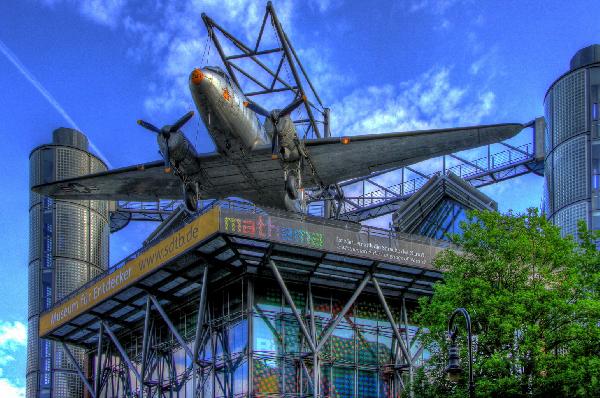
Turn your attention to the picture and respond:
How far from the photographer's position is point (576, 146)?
7631 cm

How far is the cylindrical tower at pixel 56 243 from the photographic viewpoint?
255ft

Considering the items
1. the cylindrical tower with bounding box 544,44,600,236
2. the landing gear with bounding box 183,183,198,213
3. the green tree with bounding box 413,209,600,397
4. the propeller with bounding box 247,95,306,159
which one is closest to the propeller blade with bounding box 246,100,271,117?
the propeller with bounding box 247,95,306,159

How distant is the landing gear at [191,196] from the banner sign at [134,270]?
561cm

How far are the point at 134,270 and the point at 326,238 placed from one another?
1095 cm

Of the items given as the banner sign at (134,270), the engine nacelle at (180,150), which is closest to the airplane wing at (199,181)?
the engine nacelle at (180,150)

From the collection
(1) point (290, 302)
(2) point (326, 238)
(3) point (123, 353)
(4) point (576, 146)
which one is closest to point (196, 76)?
(2) point (326, 238)

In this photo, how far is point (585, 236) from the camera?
1564 inches

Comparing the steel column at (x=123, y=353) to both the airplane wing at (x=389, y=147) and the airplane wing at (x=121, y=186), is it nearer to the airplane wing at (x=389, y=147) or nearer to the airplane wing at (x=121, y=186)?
the airplane wing at (x=121, y=186)

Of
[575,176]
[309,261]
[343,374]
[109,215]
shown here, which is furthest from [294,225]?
[109,215]

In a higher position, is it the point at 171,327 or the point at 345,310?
the point at 345,310

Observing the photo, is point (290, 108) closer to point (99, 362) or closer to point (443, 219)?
point (99, 362)

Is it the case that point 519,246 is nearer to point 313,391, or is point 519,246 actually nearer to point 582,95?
point 313,391

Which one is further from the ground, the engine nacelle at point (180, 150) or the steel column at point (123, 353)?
the engine nacelle at point (180, 150)

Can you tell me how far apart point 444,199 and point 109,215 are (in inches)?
1344
